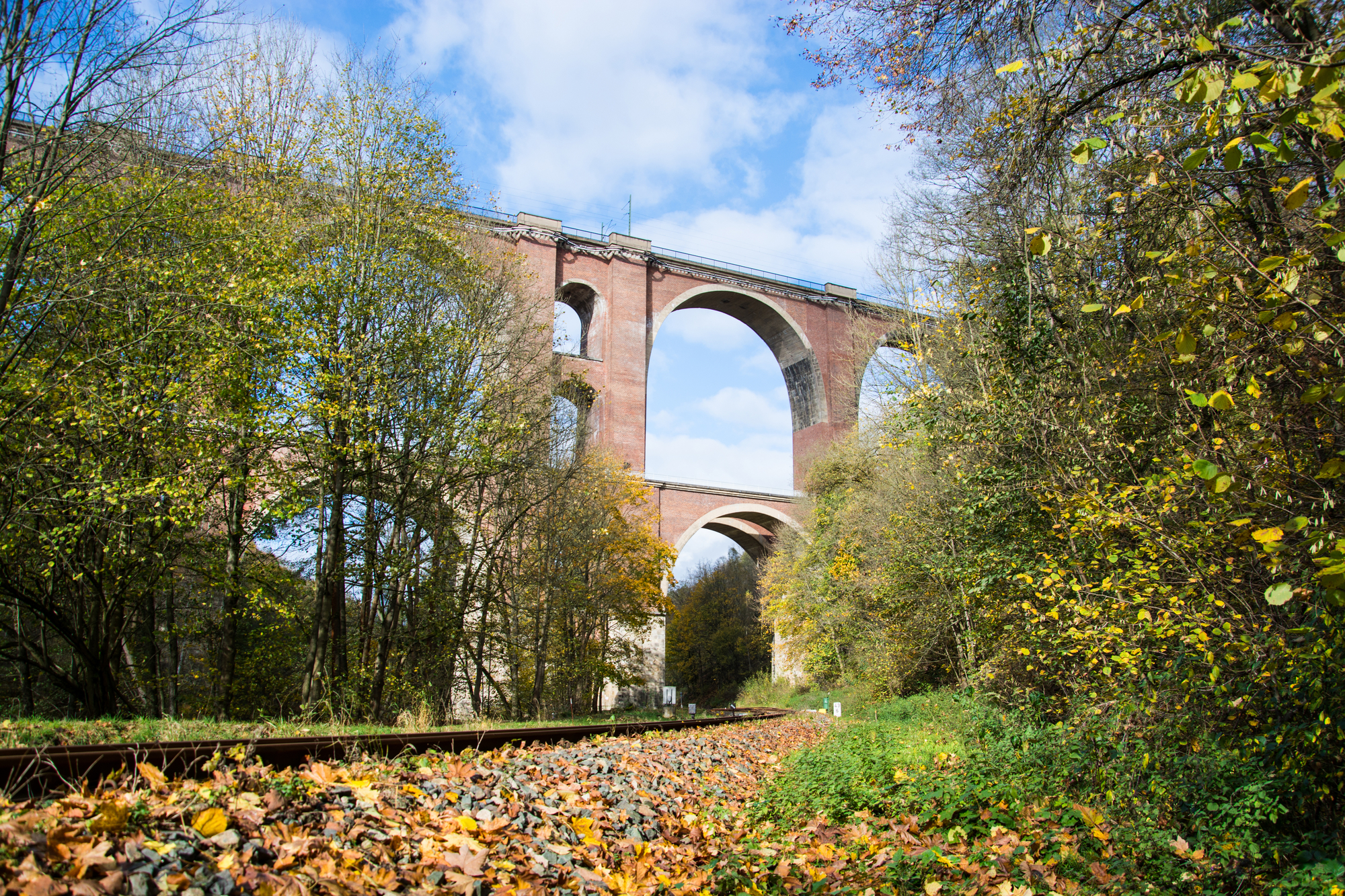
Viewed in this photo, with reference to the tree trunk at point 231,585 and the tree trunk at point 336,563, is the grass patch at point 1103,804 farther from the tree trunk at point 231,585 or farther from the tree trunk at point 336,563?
the tree trunk at point 231,585

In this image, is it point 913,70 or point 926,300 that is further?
point 926,300

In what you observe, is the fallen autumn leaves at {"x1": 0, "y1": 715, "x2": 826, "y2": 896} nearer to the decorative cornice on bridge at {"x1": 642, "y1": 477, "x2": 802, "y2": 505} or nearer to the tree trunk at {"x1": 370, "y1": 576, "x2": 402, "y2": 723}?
the tree trunk at {"x1": 370, "y1": 576, "x2": 402, "y2": 723}

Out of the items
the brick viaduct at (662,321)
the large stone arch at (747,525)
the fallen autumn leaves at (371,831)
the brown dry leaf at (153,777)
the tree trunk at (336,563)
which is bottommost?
the fallen autumn leaves at (371,831)

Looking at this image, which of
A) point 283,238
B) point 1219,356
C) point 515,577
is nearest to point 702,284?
point 515,577

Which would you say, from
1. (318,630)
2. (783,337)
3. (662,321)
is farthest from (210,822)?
(783,337)

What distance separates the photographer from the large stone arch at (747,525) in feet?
100

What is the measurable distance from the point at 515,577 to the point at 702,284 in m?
19.9

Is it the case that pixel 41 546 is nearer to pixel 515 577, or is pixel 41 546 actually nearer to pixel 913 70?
pixel 515 577

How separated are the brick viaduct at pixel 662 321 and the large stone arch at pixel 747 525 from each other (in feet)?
0.17

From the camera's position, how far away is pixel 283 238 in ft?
33.7

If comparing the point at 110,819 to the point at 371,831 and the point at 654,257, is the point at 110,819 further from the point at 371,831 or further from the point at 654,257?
the point at 654,257

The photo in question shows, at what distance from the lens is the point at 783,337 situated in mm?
35125

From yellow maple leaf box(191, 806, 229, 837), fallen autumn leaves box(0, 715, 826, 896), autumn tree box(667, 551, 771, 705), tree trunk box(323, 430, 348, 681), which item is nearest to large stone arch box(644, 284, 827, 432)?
autumn tree box(667, 551, 771, 705)

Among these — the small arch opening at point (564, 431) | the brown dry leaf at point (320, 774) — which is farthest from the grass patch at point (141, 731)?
the small arch opening at point (564, 431)
